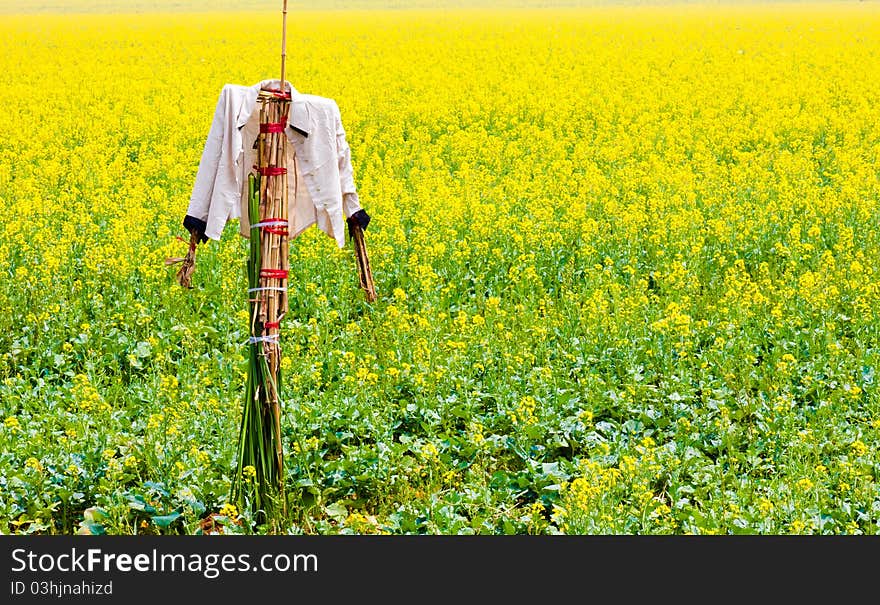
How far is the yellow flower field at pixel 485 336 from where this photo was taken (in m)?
5.46

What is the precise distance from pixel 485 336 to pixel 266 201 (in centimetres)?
257

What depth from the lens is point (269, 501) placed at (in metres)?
5.29

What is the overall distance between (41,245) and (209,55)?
54.6ft

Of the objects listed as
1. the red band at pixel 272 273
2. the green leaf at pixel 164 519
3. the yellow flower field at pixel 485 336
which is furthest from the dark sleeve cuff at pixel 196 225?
the green leaf at pixel 164 519

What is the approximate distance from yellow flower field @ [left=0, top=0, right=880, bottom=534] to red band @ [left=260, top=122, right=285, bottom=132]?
170 cm

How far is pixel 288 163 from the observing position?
5160mm

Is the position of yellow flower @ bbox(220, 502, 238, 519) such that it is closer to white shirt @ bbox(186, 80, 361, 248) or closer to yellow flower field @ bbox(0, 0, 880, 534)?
yellow flower field @ bbox(0, 0, 880, 534)

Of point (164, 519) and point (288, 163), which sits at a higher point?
point (288, 163)

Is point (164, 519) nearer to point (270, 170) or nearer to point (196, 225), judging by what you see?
point (196, 225)

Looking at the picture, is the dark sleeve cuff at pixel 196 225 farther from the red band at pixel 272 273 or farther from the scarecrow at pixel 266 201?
the red band at pixel 272 273

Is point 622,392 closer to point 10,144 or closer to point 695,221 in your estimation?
point 695,221

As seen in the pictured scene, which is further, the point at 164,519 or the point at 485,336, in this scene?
the point at 485,336

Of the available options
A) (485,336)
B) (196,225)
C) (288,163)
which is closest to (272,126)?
(288,163)

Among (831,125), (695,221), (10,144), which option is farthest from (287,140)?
(831,125)
